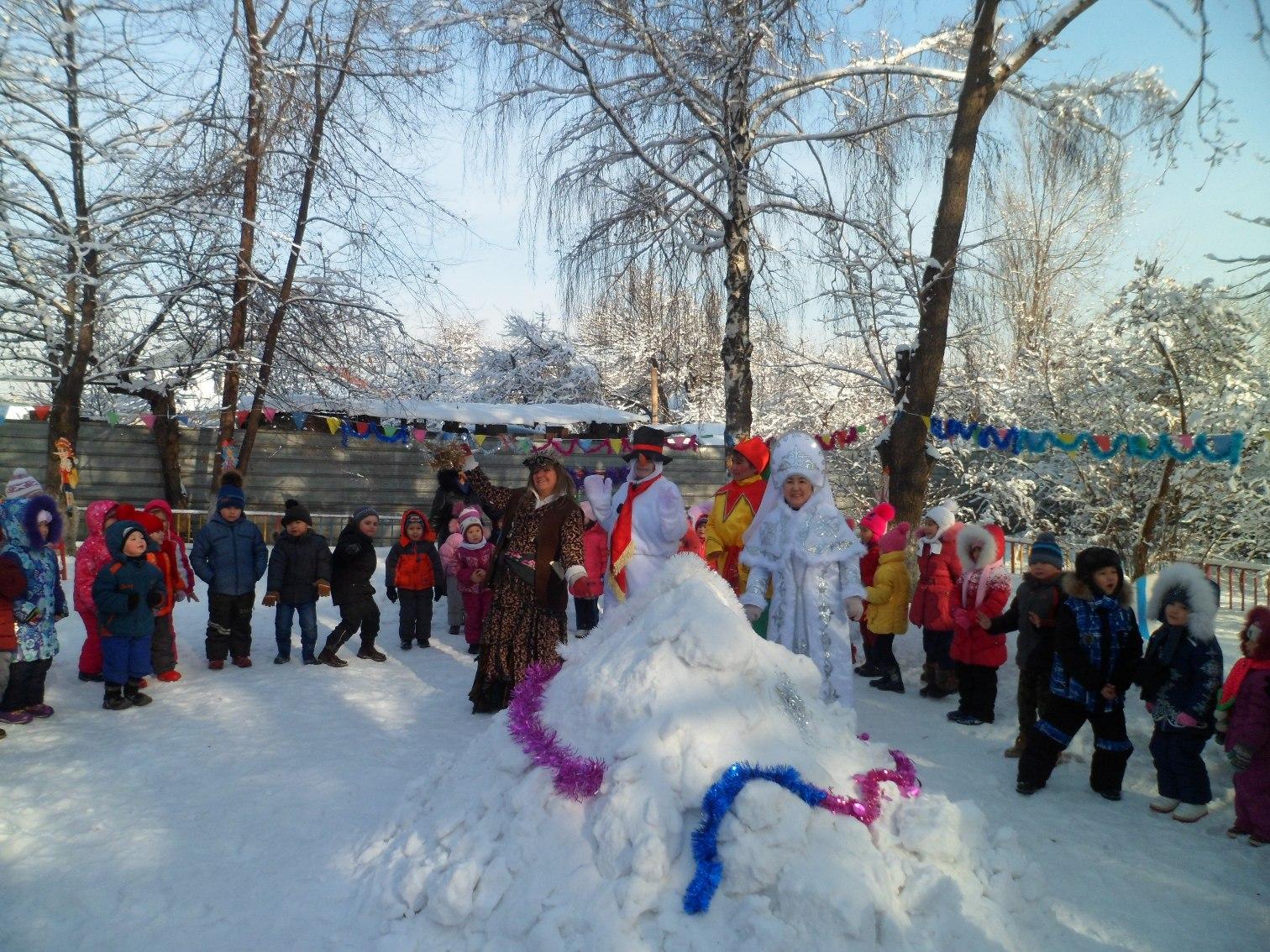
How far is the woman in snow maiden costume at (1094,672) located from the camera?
4.97m

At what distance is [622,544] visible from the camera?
628 cm

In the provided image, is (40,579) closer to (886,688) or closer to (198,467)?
(886,688)

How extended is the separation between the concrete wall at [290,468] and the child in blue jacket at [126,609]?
12298mm

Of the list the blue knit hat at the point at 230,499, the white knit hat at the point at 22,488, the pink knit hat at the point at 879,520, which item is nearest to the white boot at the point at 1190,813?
the pink knit hat at the point at 879,520

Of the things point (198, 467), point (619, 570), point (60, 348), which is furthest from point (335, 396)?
point (619, 570)

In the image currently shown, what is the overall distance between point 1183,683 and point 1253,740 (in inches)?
17.3

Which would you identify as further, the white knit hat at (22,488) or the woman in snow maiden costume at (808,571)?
the white knit hat at (22,488)

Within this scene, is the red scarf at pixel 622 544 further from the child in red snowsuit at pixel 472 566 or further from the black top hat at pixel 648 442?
the child in red snowsuit at pixel 472 566

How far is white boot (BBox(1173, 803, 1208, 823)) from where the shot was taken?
16.0 feet

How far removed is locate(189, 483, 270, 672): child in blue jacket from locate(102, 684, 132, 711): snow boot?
4.24 feet

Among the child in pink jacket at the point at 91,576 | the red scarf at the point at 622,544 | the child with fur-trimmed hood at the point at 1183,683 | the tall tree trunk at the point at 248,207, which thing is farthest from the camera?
the tall tree trunk at the point at 248,207

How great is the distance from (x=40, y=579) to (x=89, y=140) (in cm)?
316

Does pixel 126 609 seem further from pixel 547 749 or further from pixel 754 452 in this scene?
pixel 754 452

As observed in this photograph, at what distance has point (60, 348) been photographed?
10820 mm
